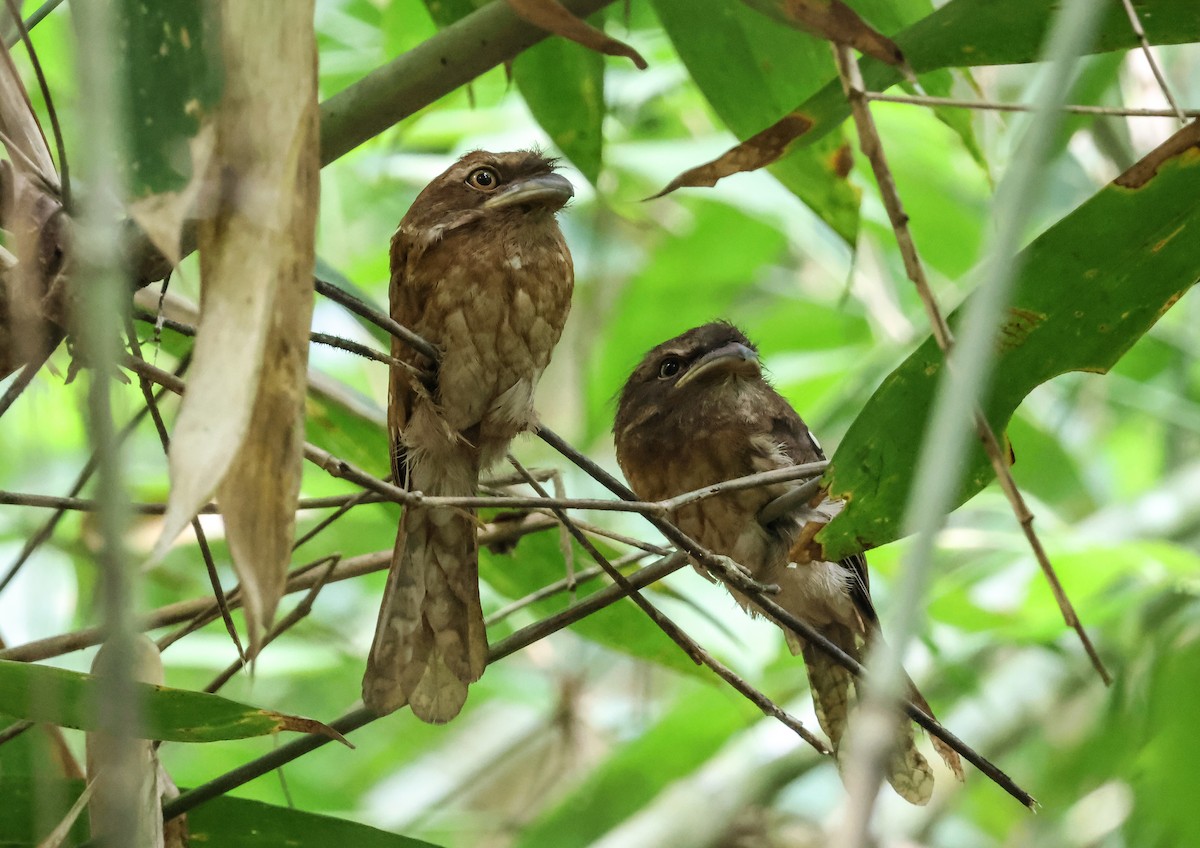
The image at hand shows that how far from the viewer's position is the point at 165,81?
135 cm

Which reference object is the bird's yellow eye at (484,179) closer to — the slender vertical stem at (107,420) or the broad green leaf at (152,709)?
the broad green leaf at (152,709)

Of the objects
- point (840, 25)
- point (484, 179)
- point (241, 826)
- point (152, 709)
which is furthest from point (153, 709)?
point (484, 179)

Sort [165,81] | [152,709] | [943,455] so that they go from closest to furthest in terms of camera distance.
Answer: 1. [943,455]
2. [165,81]
3. [152,709]

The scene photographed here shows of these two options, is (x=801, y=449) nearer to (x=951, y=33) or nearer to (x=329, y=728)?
(x=951, y=33)

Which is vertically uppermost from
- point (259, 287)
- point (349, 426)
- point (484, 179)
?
point (484, 179)

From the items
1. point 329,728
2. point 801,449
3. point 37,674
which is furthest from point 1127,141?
point 37,674

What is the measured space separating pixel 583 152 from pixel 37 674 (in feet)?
5.24

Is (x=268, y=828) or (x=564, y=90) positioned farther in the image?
(x=564, y=90)

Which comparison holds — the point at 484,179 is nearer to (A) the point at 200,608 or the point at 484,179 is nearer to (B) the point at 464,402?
(B) the point at 464,402

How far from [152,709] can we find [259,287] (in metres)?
0.82

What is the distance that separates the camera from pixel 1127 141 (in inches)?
154

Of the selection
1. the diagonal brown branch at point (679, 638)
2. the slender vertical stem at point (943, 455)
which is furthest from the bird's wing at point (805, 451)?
the slender vertical stem at point (943, 455)

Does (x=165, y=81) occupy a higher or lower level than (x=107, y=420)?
higher

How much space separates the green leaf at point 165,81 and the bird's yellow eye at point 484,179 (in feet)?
4.22
